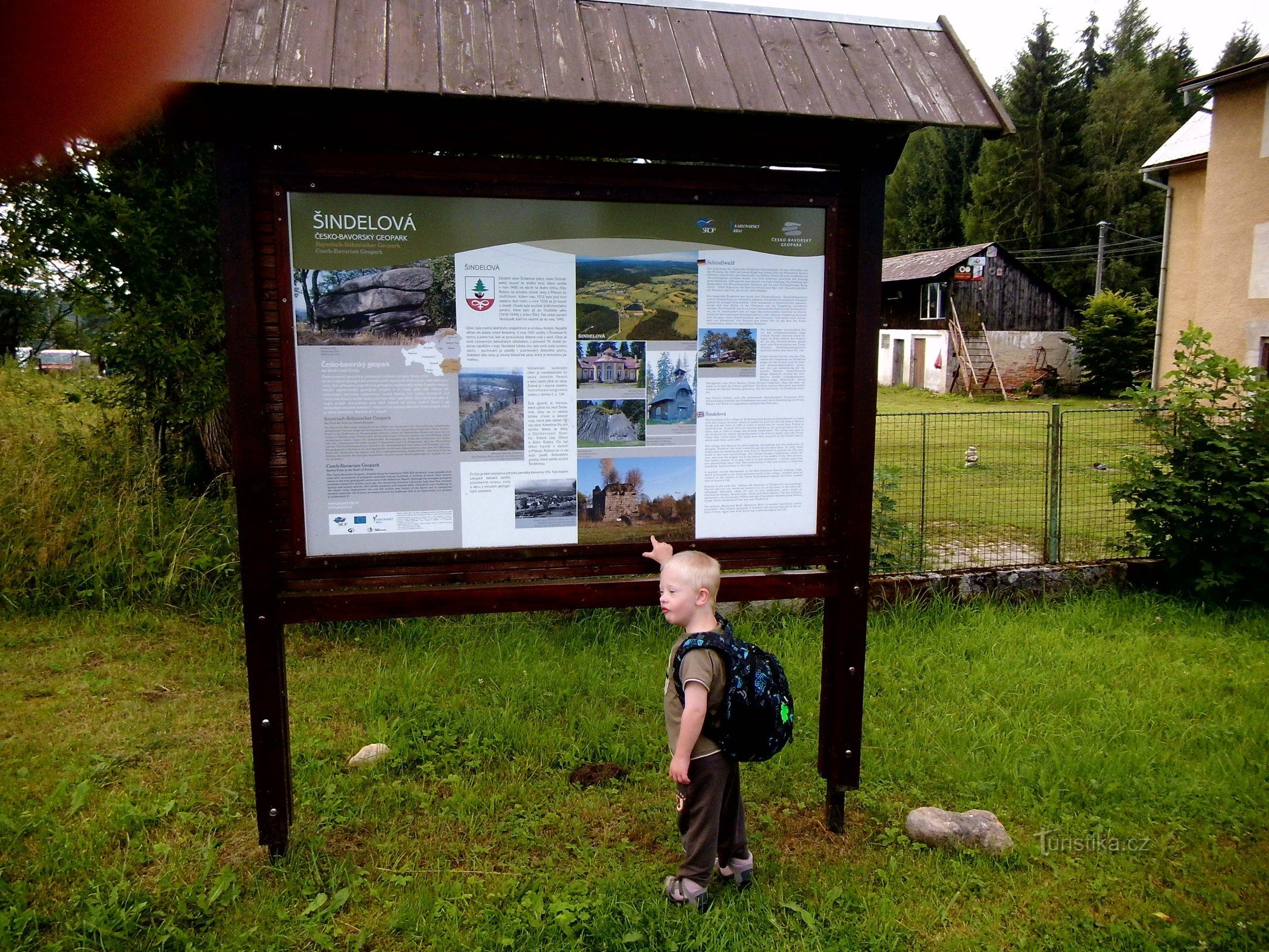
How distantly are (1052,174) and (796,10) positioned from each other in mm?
45203

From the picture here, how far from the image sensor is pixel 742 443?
12.0ft

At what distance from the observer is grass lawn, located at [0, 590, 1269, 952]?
3.24 metres

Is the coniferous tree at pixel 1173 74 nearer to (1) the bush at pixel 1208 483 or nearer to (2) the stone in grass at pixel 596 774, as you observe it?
(1) the bush at pixel 1208 483

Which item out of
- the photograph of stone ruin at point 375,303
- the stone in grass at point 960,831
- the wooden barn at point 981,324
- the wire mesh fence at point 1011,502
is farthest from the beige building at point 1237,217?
the photograph of stone ruin at point 375,303

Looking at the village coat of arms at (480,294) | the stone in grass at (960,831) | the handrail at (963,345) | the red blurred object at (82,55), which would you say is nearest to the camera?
the red blurred object at (82,55)

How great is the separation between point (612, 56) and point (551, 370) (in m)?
1.14

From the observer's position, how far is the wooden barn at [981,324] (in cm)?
3334

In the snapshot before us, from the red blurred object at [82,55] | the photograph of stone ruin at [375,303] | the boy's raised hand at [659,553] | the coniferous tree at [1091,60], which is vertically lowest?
the boy's raised hand at [659,553]

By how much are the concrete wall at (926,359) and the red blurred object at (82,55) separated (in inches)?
1160

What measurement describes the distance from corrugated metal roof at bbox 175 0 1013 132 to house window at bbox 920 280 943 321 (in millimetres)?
32806

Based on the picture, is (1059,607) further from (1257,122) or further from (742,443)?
(1257,122)

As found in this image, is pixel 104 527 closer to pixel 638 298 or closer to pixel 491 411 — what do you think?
pixel 491 411

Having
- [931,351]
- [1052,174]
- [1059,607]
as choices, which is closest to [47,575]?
[1059,607]

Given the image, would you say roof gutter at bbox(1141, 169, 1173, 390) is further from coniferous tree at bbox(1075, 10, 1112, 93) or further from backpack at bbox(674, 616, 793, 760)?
coniferous tree at bbox(1075, 10, 1112, 93)
